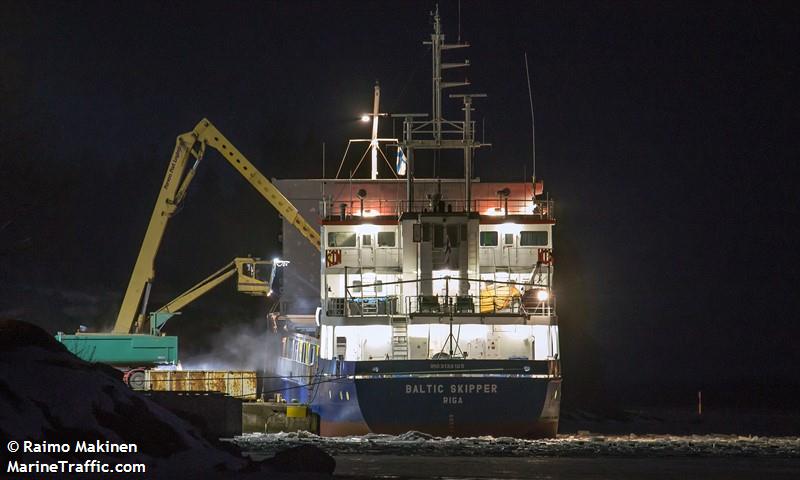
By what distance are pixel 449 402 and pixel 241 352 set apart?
4092 cm

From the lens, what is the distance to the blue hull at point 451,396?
1460 inches

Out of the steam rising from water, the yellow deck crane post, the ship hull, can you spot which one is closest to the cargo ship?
the ship hull

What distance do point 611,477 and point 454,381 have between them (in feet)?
35.1

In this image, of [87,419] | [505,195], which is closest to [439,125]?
[505,195]

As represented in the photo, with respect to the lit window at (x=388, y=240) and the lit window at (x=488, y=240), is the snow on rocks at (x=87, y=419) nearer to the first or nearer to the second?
the lit window at (x=388, y=240)

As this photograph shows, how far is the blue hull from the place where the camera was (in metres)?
37.1

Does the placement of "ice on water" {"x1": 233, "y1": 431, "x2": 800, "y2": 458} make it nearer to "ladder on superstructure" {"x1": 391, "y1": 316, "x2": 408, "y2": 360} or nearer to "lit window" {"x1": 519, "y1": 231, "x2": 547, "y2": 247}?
"ladder on superstructure" {"x1": 391, "y1": 316, "x2": 408, "y2": 360}

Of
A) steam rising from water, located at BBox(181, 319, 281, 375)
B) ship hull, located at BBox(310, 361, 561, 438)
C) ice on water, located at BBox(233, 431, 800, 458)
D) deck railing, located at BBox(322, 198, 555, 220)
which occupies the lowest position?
ice on water, located at BBox(233, 431, 800, 458)

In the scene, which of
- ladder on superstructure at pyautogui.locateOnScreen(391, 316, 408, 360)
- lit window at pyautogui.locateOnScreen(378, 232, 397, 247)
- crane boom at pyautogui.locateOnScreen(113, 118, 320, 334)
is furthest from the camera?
crane boom at pyautogui.locateOnScreen(113, 118, 320, 334)

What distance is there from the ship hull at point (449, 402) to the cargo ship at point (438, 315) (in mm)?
30

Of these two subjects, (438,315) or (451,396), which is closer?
(451,396)

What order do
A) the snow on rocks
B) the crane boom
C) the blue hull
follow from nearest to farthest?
the snow on rocks, the blue hull, the crane boom

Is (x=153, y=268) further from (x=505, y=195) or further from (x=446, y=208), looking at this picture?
(x=505, y=195)

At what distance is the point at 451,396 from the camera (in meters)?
37.2
